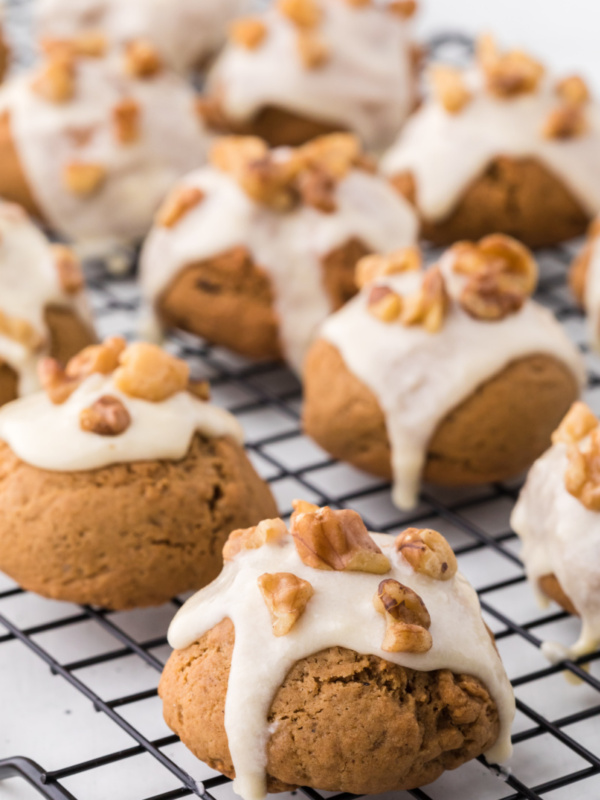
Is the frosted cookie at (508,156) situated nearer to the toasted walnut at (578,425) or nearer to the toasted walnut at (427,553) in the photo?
the toasted walnut at (578,425)

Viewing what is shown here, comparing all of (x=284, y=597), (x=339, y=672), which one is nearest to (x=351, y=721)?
(x=339, y=672)

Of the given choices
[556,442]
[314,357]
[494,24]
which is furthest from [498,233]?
[494,24]

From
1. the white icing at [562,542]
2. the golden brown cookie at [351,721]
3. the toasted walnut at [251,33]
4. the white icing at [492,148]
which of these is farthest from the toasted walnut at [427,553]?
the toasted walnut at [251,33]

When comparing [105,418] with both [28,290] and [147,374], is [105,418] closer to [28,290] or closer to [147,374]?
[147,374]

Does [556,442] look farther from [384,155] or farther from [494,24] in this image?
[494,24]

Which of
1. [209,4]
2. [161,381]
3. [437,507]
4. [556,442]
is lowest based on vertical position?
[437,507]

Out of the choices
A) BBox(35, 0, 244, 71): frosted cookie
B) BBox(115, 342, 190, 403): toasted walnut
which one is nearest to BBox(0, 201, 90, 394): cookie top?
BBox(115, 342, 190, 403): toasted walnut
